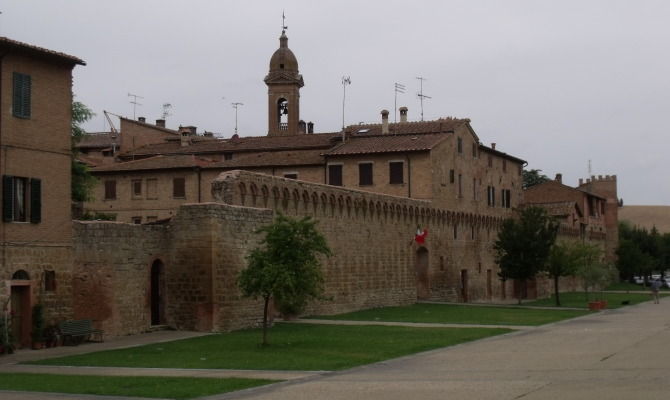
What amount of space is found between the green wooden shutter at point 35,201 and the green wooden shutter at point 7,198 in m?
0.73

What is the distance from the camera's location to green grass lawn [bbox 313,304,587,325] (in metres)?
38.7

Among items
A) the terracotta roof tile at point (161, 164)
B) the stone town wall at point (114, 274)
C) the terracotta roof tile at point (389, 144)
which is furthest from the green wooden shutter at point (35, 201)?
the terracotta roof tile at point (161, 164)

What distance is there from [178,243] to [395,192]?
86.4ft

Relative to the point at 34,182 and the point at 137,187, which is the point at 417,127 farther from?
the point at 34,182

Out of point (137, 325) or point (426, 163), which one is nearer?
point (137, 325)

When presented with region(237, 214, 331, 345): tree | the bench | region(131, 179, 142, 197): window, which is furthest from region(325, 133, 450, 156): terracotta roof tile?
the bench

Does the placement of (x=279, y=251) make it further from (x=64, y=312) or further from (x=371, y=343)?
(x=64, y=312)

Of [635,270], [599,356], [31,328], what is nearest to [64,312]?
[31,328]

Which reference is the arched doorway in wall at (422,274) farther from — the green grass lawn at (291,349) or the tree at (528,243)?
the green grass lawn at (291,349)

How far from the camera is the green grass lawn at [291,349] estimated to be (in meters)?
22.9

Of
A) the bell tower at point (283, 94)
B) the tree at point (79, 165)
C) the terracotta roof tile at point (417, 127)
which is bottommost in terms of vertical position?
the tree at point (79, 165)

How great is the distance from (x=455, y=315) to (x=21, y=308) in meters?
21.7

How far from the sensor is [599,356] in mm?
22594

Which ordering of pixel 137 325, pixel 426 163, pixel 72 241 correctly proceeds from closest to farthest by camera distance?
pixel 72 241, pixel 137 325, pixel 426 163
